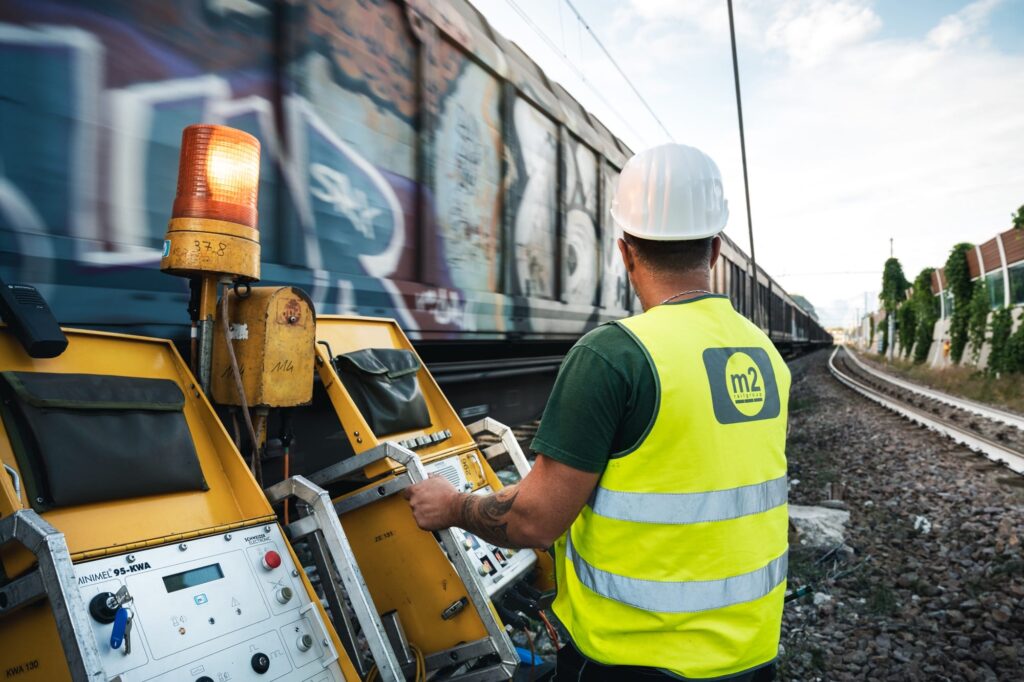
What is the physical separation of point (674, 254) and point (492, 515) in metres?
0.77

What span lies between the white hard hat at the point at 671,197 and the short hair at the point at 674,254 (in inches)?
0.9

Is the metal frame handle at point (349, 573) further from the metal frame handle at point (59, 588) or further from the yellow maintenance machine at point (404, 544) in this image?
the metal frame handle at point (59, 588)

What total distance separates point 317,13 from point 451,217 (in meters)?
1.53

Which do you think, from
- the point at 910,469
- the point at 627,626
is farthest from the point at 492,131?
the point at 910,469

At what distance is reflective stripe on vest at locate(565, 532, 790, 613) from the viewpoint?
1.32 metres

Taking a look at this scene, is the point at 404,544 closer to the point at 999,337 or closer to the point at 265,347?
the point at 265,347

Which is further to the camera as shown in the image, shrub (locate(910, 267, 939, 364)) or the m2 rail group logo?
shrub (locate(910, 267, 939, 364))

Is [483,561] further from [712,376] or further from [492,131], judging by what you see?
[492,131]

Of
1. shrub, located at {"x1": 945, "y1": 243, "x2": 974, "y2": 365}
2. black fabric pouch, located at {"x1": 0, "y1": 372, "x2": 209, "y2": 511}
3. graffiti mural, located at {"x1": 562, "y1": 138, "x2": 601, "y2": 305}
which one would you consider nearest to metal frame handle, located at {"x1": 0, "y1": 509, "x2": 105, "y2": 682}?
black fabric pouch, located at {"x1": 0, "y1": 372, "x2": 209, "y2": 511}

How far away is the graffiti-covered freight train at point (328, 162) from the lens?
2205 millimetres

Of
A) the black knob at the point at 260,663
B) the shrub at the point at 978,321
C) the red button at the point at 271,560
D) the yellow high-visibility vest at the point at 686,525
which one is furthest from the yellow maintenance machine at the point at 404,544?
the shrub at the point at 978,321

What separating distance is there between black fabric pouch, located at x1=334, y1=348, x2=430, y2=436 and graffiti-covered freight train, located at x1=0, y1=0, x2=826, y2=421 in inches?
24.7

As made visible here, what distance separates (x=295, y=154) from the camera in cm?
315

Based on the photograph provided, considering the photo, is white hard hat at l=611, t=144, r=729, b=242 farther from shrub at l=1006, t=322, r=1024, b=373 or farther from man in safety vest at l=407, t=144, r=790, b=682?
shrub at l=1006, t=322, r=1024, b=373
